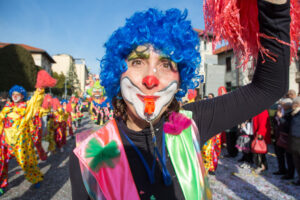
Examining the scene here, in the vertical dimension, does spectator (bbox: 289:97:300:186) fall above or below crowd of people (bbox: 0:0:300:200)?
below

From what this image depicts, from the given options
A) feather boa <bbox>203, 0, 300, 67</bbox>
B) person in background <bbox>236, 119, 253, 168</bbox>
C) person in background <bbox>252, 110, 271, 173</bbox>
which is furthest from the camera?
person in background <bbox>236, 119, 253, 168</bbox>

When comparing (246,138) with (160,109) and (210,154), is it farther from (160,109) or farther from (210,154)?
(160,109)

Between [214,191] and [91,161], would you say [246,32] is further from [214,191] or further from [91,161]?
[214,191]

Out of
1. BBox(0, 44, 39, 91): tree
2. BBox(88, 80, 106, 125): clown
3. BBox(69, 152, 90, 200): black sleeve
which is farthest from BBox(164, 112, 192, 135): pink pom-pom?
BBox(0, 44, 39, 91): tree

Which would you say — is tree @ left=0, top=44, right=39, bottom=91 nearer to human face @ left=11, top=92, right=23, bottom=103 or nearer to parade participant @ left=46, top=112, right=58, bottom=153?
parade participant @ left=46, top=112, right=58, bottom=153

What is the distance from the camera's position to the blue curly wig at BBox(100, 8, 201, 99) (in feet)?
3.75

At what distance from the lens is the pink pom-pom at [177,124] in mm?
1159

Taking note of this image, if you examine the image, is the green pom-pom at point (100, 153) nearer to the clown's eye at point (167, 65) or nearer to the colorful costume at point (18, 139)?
the clown's eye at point (167, 65)

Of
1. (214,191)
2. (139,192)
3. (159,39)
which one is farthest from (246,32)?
(214,191)

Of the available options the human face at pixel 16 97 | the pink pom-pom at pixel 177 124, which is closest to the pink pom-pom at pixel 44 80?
the human face at pixel 16 97

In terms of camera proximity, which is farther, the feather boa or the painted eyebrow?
the painted eyebrow

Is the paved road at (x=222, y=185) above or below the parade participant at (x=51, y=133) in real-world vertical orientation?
below

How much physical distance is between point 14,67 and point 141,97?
2398 centimetres

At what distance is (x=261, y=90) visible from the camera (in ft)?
3.41
